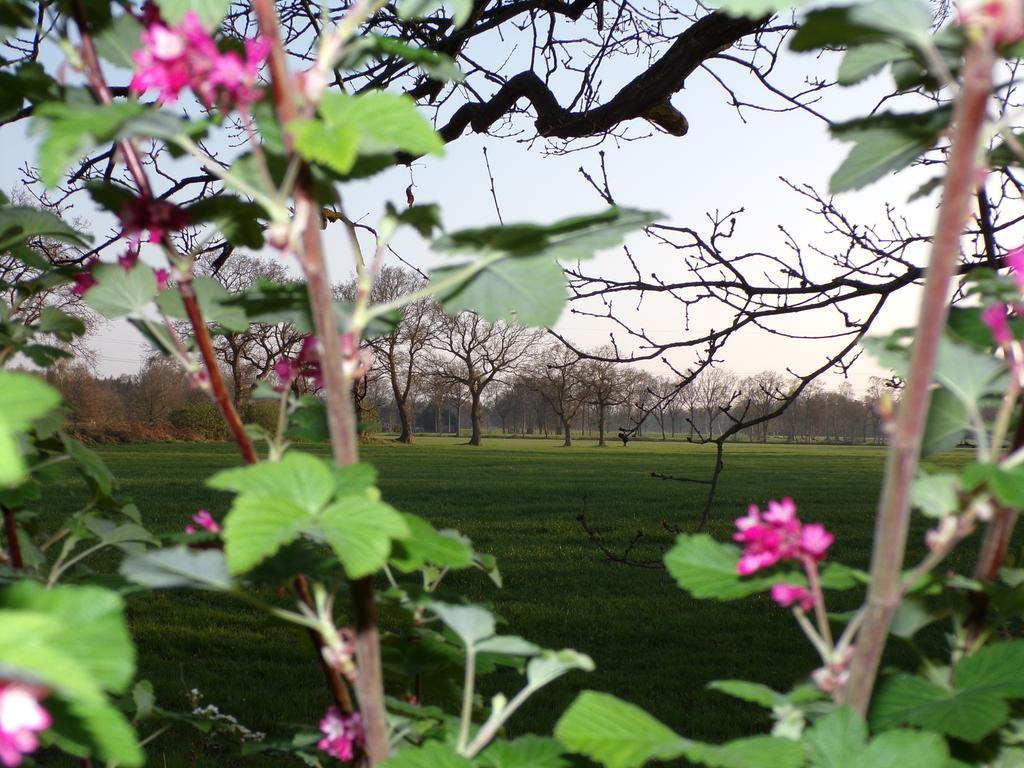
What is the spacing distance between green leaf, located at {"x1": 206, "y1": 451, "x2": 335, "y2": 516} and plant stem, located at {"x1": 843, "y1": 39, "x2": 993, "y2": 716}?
0.48 meters

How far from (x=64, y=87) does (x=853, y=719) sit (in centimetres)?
108

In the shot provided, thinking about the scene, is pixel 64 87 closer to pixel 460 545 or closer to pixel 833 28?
pixel 460 545

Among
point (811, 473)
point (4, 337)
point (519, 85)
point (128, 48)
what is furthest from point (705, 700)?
point (811, 473)

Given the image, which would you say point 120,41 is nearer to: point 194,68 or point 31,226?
point 194,68

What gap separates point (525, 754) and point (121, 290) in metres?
0.81

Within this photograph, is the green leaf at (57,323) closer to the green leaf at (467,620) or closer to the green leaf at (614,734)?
the green leaf at (467,620)

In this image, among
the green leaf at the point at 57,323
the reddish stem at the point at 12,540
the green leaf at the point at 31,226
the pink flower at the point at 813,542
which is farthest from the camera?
the green leaf at the point at 57,323

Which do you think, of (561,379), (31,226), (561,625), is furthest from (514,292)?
(561,379)

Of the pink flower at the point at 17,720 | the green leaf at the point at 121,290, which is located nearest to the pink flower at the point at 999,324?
the pink flower at the point at 17,720

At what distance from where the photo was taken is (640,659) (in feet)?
24.6

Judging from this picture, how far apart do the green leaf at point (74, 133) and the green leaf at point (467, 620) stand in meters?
0.62

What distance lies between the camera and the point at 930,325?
2.00 feet

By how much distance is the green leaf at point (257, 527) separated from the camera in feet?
2.22

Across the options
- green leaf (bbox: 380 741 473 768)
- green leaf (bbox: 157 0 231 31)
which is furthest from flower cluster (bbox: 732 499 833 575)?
green leaf (bbox: 157 0 231 31)
